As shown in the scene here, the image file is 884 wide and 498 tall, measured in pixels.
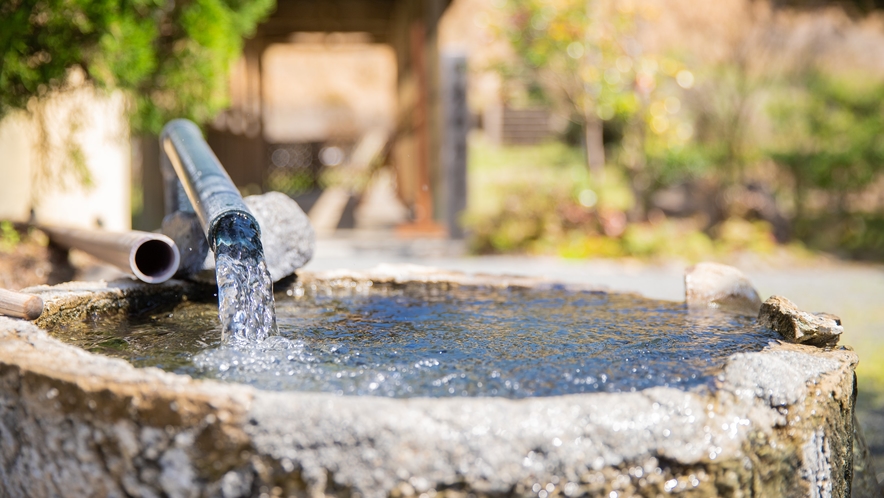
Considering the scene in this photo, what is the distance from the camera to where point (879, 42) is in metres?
13.1

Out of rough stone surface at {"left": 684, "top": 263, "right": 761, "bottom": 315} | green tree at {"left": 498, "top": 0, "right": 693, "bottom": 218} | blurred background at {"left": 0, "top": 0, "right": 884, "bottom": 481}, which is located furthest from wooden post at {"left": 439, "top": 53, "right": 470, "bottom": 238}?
rough stone surface at {"left": 684, "top": 263, "right": 761, "bottom": 315}

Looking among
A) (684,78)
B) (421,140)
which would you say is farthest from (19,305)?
(421,140)

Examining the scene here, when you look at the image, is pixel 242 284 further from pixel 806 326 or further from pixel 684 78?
pixel 684 78

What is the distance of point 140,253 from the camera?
8.86 feet

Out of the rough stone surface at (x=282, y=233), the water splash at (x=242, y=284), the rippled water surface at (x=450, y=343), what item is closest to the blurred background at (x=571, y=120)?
the rippled water surface at (x=450, y=343)

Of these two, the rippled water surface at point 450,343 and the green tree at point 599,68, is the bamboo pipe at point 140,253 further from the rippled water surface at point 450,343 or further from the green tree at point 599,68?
the green tree at point 599,68

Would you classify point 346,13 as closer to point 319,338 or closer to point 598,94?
point 598,94

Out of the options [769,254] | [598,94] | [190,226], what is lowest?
[769,254]

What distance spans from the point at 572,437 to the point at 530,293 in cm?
163

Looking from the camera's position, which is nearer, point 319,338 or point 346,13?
point 319,338

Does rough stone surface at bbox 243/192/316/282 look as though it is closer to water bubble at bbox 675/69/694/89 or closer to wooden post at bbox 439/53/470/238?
wooden post at bbox 439/53/470/238

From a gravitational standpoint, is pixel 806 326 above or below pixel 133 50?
below

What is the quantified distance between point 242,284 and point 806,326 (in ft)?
5.33

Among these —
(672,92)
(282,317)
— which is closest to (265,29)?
(672,92)
